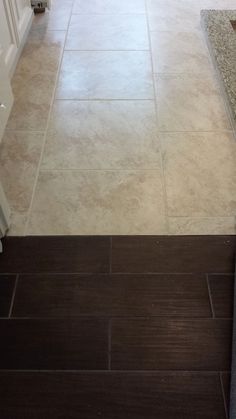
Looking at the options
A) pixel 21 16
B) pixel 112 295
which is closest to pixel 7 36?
pixel 21 16

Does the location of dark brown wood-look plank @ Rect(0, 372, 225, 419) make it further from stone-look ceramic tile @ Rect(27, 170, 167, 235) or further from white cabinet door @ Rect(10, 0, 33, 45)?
white cabinet door @ Rect(10, 0, 33, 45)

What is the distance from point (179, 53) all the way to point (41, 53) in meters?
0.80

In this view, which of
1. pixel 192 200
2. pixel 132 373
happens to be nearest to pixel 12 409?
pixel 132 373

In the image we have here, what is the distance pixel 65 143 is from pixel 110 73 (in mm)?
607

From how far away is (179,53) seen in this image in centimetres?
211

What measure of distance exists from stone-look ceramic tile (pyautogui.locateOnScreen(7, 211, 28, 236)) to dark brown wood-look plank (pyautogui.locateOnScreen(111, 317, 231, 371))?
484 mm

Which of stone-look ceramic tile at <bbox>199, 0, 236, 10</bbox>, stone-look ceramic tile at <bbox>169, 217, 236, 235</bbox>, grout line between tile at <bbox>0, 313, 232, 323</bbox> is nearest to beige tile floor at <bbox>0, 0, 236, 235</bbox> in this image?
stone-look ceramic tile at <bbox>169, 217, 236, 235</bbox>

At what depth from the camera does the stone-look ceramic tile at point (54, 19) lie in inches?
91.0

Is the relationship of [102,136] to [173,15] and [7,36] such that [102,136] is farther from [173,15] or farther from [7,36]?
[173,15]

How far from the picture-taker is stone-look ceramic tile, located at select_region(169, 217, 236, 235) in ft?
4.34

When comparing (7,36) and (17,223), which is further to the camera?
(7,36)

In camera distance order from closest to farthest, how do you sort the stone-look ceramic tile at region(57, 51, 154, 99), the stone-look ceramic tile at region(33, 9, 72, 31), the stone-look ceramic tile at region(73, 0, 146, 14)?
the stone-look ceramic tile at region(57, 51, 154, 99) < the stone-look ceramic tile at region(33, 9, 72, 31) < the stone-look ceramic tile at region(73, 0, 146, 14)

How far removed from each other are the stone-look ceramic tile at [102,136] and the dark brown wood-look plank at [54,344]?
2.25ft

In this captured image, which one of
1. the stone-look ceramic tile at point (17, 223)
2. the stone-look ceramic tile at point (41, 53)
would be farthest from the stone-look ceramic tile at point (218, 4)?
the stone-look ceramic tile at point (17, 223)
